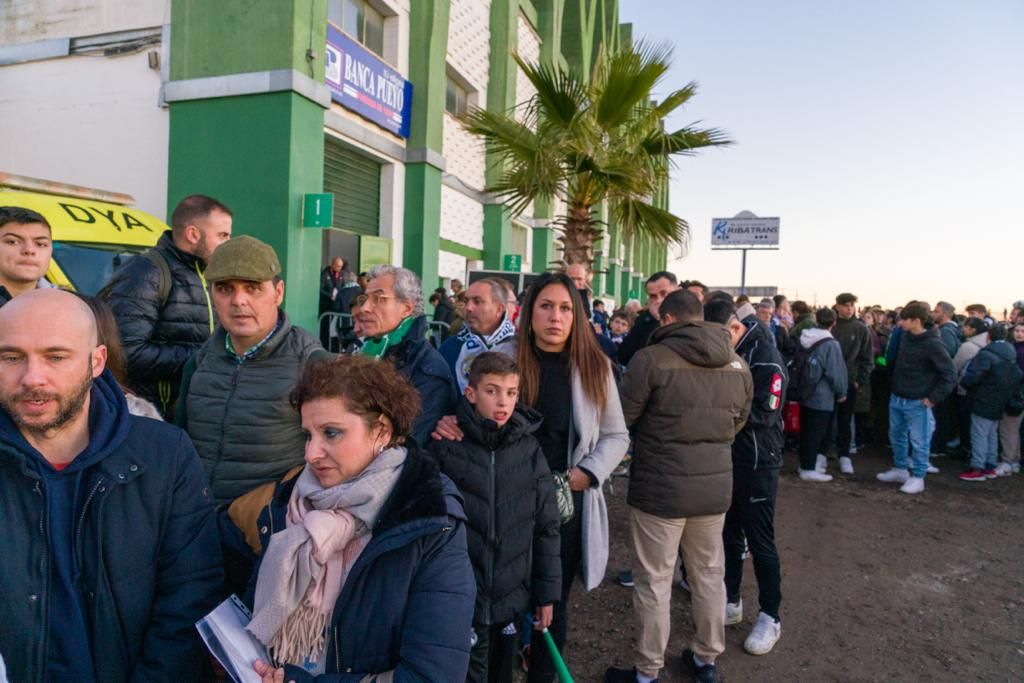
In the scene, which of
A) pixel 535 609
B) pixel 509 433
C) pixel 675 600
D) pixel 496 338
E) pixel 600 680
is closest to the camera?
pixel 509 433

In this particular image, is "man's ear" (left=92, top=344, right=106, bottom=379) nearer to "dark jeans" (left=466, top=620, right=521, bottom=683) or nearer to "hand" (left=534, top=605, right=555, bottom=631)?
"dark jeans" (left=466, top=620, right=521, bottom=683)

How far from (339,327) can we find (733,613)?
21.1 ft

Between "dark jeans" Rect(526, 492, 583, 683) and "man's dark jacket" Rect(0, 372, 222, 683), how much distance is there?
1587 mm

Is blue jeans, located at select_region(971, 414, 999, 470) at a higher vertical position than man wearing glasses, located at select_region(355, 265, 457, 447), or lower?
lower

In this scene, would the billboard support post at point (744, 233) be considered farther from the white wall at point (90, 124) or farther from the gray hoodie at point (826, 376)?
the white wall at point (90, 124)

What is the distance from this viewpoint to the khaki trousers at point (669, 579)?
2.96 meters

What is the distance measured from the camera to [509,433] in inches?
93.0

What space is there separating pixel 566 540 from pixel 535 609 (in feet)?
A: 1.26

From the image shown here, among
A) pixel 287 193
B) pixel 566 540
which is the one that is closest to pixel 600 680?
pixel 566 540

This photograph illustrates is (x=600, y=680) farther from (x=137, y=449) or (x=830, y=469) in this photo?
(x=830, y=469)

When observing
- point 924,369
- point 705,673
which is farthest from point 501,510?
point 924,369

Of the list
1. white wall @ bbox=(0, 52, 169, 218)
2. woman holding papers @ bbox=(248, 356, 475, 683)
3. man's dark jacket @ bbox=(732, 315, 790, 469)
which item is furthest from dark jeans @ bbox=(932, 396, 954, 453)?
white wall @ bbox=(0, 52, 169, 218)

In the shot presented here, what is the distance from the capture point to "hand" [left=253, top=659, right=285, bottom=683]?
147 centimetres

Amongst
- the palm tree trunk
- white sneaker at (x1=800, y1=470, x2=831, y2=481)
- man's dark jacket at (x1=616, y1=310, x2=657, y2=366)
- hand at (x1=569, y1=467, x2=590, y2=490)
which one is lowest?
white sneaker at (x1=800, y1=470, x2=831, y2=481)
